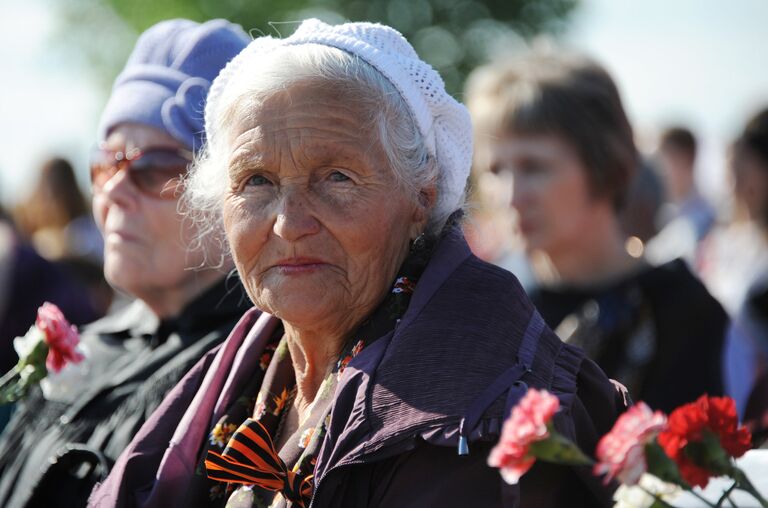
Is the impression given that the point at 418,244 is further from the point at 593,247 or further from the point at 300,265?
the point at 593,247

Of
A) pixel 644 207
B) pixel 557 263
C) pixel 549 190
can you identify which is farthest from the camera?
pixel 644 207

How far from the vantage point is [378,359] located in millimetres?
2316

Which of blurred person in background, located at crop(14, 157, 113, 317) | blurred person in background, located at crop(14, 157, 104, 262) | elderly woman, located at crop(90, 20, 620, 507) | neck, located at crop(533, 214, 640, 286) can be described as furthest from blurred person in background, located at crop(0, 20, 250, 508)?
blurred person in background, located at crop(14, 157, 104, 262)

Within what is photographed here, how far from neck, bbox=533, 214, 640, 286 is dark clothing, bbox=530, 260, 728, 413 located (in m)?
0.11

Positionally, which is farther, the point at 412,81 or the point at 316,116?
the point at 412,81

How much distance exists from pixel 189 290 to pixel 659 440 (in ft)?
7.18

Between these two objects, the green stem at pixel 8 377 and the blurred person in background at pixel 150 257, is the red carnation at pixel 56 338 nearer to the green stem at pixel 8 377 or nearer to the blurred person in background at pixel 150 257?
the green stem at pixel 8 377

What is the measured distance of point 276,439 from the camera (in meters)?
2.73

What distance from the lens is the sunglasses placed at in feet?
11.4

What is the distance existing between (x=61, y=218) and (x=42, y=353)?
219 inches

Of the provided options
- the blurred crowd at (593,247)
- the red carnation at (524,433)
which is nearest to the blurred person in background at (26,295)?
the blurred crowd at (593,247)

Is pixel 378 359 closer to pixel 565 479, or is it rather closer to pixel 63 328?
pixel 565 479

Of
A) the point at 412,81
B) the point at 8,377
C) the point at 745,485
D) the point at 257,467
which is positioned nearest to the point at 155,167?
the point at 8,377

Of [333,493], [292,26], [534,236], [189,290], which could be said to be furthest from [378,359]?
[534,236]
